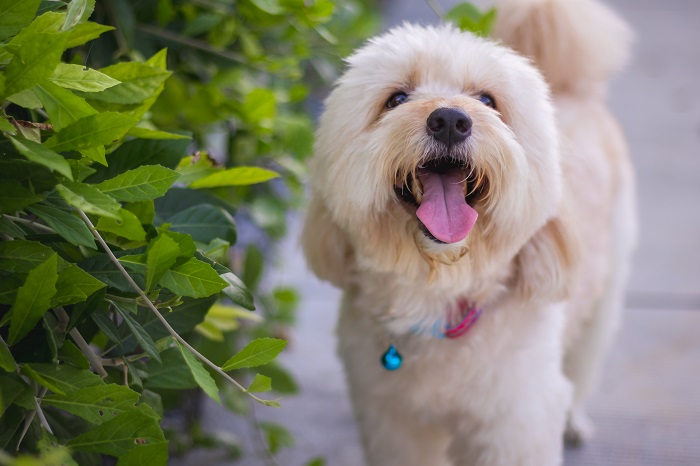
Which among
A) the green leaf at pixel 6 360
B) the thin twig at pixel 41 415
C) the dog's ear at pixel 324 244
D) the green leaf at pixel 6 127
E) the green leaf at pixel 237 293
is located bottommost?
the dog's ear at pixel 324 244

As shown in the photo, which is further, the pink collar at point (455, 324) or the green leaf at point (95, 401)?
the pink collar at point (455, 324)

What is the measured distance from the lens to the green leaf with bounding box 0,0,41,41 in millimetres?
1117

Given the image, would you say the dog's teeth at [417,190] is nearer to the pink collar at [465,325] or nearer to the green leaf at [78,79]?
the pink collar at [465,325]

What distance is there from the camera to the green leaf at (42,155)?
1022mm

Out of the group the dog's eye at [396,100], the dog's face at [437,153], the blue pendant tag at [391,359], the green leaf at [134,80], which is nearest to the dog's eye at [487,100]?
the dog's face at [437,153]

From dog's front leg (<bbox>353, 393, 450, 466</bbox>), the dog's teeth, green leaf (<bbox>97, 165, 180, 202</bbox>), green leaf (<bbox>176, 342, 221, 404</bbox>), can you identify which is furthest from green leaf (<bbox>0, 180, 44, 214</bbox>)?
dog's front leg (<bbox>353, 393, 450, 466</bbox>)

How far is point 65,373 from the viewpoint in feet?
3.87

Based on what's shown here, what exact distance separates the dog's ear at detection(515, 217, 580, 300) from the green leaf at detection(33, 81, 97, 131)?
3.47ft

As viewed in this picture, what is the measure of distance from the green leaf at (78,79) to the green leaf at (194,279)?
0.30m

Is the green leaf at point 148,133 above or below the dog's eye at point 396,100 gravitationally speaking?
below

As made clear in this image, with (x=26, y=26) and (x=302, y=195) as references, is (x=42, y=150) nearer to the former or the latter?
(x=26, y=26)

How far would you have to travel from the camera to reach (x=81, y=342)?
50.4 inches

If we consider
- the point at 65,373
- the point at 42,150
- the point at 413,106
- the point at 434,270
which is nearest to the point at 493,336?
the point at 434,270

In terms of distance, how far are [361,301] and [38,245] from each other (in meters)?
0.92
